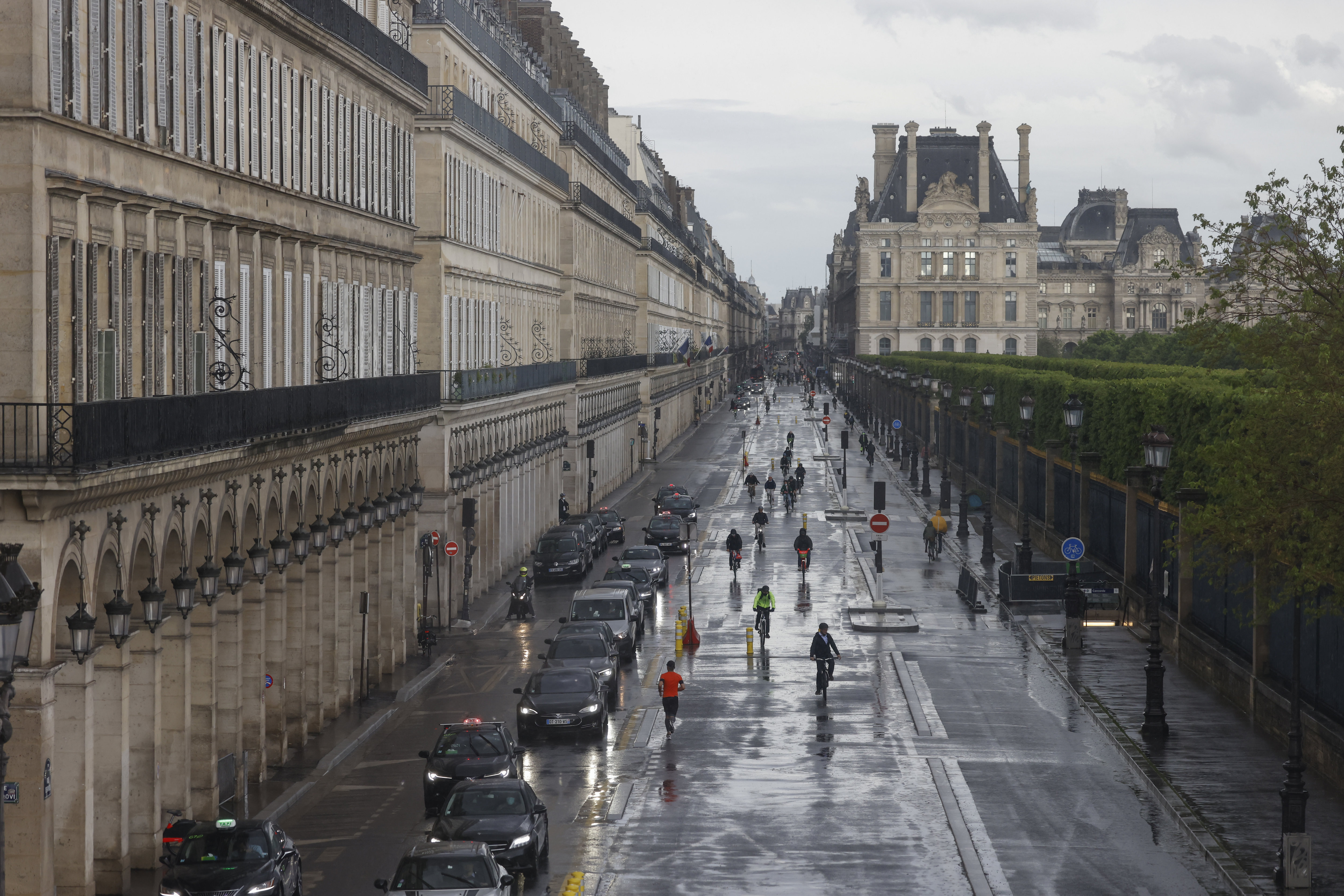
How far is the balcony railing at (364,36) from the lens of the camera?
34.4 meters

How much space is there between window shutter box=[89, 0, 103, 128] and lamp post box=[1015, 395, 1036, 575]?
113 feet

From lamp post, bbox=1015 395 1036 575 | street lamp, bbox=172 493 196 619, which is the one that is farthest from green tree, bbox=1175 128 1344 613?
lamp post, bbox=1015 395 1036 575

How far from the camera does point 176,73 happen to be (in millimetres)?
26812

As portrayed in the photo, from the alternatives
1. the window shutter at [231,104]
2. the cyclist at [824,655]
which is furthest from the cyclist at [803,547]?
the window shutter at [231,104]

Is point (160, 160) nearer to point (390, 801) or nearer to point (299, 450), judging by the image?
point (299, 450)

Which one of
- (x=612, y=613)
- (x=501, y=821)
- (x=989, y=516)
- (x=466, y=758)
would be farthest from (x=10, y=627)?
(x=989, y=516)

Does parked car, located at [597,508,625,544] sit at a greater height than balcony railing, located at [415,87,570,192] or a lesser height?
lesser

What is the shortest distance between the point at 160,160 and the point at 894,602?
31.8m

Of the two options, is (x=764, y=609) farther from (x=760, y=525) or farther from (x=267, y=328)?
Answer: (x=760, y=525)

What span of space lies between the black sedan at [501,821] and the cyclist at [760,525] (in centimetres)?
4231

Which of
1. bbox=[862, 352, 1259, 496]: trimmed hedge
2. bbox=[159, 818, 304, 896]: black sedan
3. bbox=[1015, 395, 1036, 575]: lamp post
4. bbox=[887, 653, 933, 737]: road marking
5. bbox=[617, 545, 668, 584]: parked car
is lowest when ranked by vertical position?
bbox=[887, 653, 933, 737]: road marking

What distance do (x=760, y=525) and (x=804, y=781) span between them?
40.1 meters

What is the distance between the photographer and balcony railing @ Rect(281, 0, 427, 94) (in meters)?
34.4

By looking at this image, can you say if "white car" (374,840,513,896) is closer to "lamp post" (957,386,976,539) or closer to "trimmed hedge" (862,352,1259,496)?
"trimmed hedge" (862,352,1259,496)
